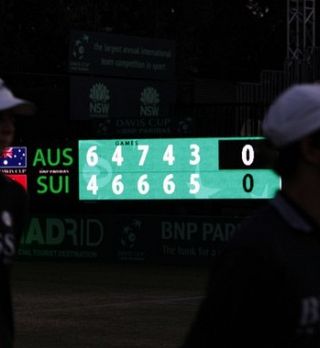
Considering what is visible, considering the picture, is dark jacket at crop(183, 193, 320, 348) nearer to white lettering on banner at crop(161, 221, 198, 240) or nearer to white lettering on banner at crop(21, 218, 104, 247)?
white lettering on banner at crop(161, 221, 198, 240)

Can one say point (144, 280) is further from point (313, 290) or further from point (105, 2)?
point (105, 2)

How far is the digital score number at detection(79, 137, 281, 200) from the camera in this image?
21.9 metres

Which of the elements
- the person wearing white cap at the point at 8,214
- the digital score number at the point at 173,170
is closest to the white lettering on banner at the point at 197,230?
the digital score number at the point at 173,170

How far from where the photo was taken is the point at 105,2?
1951 inches

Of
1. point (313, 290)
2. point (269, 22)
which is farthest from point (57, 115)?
point (269, 22)

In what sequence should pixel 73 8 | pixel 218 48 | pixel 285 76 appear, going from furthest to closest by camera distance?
pixel 218 48
pixel 73 8
pixel 285 76

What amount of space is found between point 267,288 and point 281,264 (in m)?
0.07

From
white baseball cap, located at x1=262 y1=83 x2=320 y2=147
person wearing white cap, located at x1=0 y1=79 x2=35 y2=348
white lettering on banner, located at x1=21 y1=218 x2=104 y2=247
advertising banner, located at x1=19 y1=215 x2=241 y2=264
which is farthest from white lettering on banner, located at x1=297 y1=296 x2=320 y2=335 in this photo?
white lettering on banner, located at x1=21 y1=218 x2=104 y2=247

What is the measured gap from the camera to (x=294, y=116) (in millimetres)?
3189

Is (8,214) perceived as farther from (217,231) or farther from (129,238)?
(129,238)

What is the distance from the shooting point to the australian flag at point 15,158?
24.4 meters

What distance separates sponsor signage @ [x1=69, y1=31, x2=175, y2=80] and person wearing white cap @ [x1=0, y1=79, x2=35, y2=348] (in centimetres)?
2420

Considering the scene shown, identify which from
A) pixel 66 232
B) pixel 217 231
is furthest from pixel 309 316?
pixel 66 232

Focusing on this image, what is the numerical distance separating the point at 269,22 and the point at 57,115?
32.2 m
